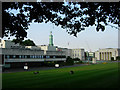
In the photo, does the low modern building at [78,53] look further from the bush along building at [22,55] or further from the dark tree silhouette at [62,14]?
the dark tree silhouette at [62,14]

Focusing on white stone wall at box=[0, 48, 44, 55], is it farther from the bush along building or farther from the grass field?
the grass field

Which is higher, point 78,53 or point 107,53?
point 107,53

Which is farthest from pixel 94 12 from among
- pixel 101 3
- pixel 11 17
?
pixel 11 17

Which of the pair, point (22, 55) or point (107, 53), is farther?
point (107, 53)

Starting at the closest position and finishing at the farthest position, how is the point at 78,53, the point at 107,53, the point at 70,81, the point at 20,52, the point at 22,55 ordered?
the point at 70,81, the point at 20,52, the point at 22,55, the point at 107,53, the point at 78,53

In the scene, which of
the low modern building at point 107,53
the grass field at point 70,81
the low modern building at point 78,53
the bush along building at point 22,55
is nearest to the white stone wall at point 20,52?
the bush along building at point 22,55

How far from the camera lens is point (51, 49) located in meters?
89.4

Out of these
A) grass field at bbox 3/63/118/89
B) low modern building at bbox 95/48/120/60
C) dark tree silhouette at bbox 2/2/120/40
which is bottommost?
low modern building at bbox 95/48/120/60

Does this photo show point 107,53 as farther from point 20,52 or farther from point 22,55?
point 20,52

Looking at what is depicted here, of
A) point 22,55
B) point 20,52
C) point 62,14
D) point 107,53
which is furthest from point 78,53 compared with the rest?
point 62,14

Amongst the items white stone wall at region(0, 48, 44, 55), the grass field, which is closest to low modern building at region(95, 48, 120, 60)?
white stone wall at region(0, 48, 44, 55)

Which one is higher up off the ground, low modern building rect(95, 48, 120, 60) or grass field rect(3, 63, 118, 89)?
grass field rect(3, 63, 118, 89)

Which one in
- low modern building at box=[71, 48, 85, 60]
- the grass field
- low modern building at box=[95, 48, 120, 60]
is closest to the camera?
the grass field

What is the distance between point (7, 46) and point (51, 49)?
29.1 meters
